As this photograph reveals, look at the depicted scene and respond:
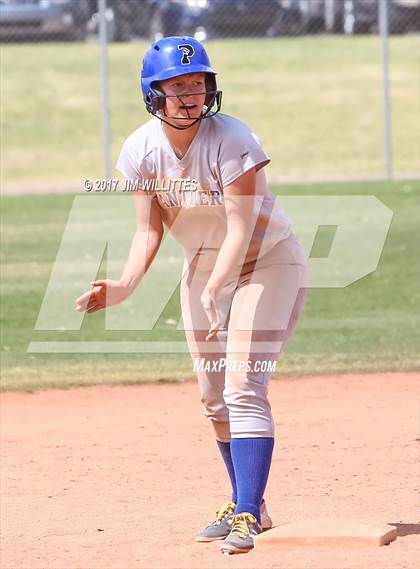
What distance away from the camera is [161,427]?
27.2 feet

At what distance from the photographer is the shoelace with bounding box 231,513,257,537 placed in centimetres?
557

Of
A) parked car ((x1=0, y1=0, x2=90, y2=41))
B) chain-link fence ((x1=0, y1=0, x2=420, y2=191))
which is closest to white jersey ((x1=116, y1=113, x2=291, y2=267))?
chain-link fence ((x1=0, y1=0, x2=420, y2=191))

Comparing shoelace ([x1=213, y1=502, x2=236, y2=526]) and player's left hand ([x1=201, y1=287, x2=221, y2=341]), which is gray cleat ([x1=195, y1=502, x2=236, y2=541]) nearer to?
shoelace ([x1=213, y1=502, x2=236, y2=526])

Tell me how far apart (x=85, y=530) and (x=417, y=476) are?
6.19 ft

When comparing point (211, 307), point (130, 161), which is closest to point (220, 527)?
point (211, 307)

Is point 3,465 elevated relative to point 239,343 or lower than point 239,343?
lower

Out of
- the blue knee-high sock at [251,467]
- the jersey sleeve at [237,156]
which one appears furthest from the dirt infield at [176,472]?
the jersey sleeve at [237,156]

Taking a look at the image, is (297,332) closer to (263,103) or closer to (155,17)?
(263,103)

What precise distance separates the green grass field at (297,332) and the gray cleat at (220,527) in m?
4.00

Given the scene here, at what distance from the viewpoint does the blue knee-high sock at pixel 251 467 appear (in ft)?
18.4

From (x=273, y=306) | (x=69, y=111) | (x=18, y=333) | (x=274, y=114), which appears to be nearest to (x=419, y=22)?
(x=274, y=114)

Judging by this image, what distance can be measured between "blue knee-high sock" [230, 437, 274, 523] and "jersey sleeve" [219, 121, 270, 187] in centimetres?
112

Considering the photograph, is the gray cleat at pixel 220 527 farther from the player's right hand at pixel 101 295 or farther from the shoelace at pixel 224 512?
the player's right hand at pixel 101 295

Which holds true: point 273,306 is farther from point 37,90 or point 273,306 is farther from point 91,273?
point 37,90
